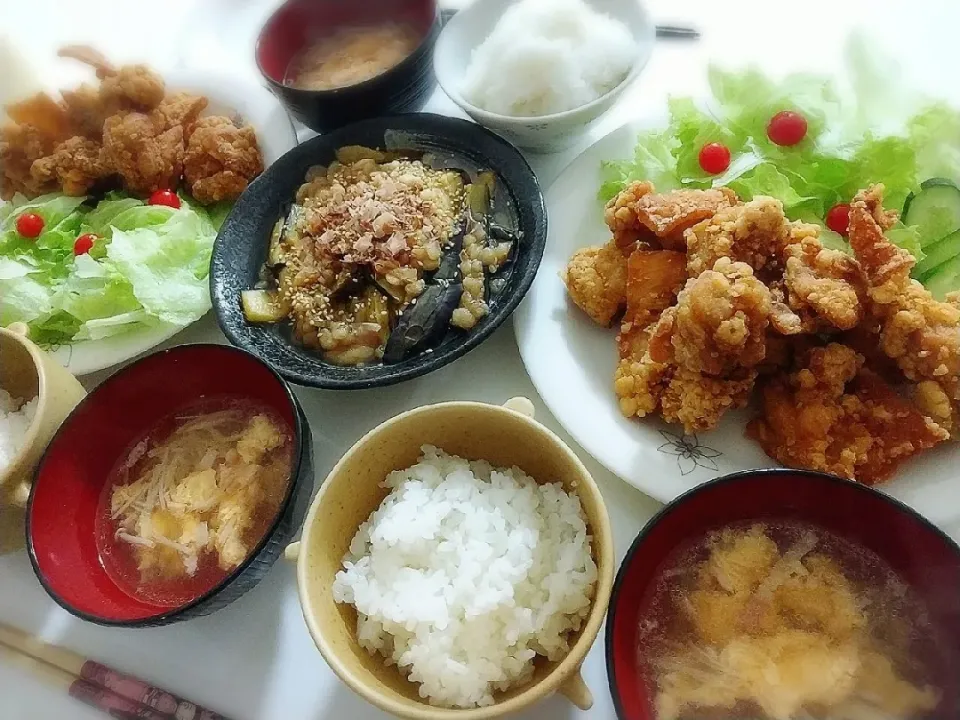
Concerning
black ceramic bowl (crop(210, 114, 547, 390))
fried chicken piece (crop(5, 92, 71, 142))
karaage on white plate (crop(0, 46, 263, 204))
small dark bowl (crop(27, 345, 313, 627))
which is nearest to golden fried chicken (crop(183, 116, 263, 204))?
karaage on white plate (crop(0, 46, 263, 204))

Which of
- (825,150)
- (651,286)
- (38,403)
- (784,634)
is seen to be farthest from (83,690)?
(825,150)

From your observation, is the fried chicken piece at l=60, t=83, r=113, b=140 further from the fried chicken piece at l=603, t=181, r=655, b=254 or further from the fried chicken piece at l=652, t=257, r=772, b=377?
the fried chicken piece at l=652, t=257, r=772, b=377

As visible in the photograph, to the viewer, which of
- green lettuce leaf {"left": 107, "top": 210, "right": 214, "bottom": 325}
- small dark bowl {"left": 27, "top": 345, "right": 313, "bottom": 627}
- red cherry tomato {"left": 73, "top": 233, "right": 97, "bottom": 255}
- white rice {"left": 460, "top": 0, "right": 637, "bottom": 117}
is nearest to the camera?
small dark bowl {"left": 27, "top": 345, "right": 313, "bottom": 627}

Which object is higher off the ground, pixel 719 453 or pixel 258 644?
pixel 719 453

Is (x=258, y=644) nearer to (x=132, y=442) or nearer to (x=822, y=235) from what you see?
(x=132, y=442)

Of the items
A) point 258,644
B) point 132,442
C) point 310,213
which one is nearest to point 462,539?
point 258,644

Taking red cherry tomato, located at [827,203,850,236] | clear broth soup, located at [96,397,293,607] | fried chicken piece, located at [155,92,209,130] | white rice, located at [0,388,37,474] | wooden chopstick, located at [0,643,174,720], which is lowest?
wooden chopstick, located at [0,643,174,720]

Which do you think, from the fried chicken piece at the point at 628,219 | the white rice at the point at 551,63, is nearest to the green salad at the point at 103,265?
the white rice at the point at 551,63

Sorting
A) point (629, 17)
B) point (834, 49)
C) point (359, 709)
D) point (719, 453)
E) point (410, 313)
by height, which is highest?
point (629, 17)
